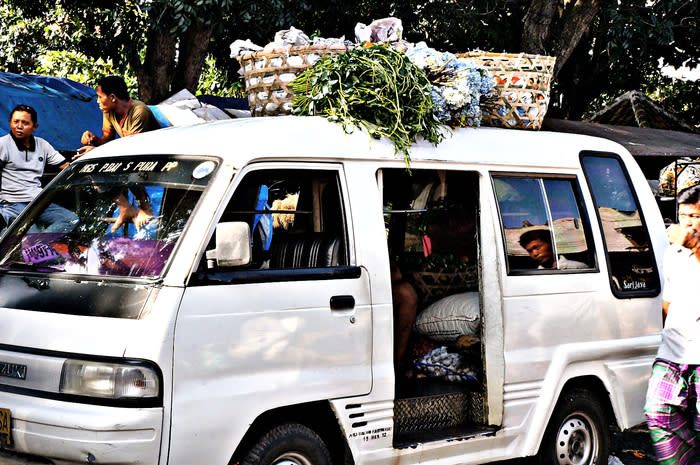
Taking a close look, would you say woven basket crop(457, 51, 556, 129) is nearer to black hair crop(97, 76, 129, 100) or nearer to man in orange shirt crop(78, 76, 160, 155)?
man in orange shirt crop(78, 76, 160, 155)

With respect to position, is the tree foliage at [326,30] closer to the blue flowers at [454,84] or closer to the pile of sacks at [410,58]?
the pile of sacks at [410,58]

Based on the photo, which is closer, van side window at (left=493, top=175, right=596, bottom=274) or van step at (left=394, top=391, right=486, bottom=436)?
van step at (left=394, top=391, right=486, bottom=436)

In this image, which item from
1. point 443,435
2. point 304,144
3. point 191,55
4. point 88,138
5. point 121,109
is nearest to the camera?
point 304,144

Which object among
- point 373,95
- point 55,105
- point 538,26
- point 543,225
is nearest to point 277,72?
point 373,95

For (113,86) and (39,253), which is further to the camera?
(113,86)

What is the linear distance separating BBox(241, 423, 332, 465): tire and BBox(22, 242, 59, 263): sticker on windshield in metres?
1.32

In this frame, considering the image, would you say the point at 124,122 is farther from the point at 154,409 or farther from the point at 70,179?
the point at 154,409

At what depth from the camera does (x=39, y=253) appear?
4340 millimetres

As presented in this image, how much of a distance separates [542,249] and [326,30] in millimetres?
10179

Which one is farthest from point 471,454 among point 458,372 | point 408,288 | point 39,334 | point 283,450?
point 39,334

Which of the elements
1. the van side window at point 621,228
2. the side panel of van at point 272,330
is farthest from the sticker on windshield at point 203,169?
the van side window at point 621,228

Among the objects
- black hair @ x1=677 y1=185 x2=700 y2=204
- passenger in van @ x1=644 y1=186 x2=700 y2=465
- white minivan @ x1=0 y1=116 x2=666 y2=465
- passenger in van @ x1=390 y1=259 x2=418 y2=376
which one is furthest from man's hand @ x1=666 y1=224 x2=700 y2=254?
passenger in van @ x1=390 y1=259 x2=418 y2=376

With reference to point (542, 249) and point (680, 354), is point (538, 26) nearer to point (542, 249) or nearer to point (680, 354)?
point (542, 249)

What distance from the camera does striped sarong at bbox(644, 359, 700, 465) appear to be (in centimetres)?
512
